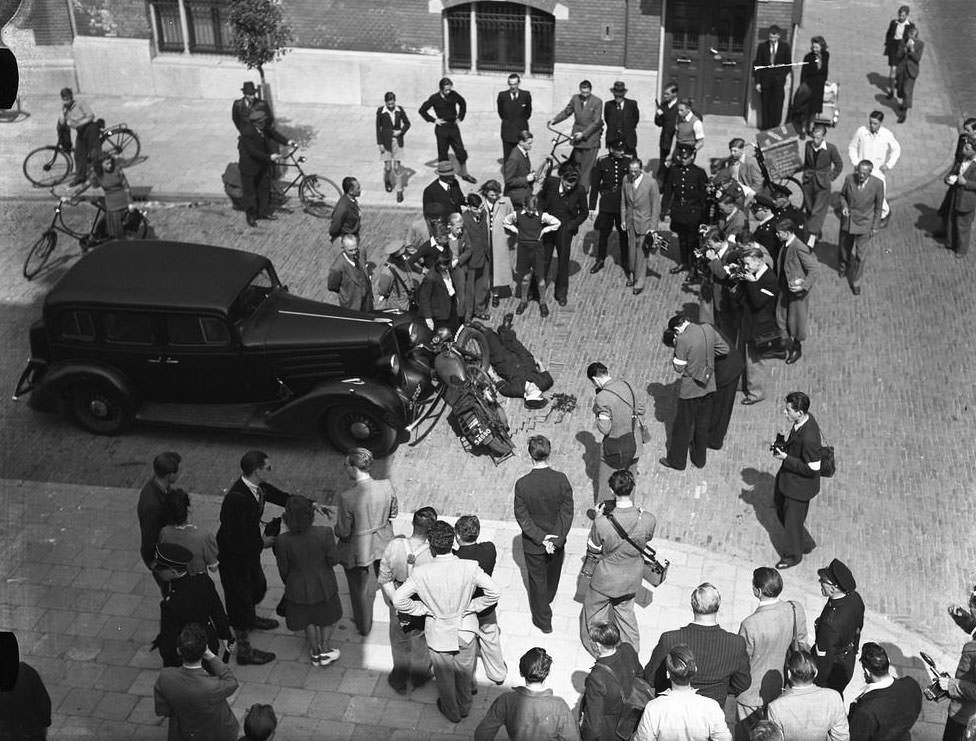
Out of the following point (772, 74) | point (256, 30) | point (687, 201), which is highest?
point (256, 30)

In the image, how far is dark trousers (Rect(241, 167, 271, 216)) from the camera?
696 inches

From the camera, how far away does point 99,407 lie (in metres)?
12.9

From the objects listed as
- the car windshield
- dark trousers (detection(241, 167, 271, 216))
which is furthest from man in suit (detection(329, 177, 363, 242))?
dark trousers (detection(241, 167, 271, 216))

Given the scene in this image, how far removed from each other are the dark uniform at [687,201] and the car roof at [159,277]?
217 inches

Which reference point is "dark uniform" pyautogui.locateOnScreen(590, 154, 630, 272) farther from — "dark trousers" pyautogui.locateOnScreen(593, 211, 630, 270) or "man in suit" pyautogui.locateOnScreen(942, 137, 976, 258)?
"man in suit" pyautogui.locateOnScreen(942, 137, 976, 258)

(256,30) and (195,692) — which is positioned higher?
(256,30)

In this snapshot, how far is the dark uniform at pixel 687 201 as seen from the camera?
15.3m

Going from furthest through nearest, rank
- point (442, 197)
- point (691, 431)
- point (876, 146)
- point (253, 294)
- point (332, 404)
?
1. point (876, 146)
2. point (442, 197)
3. point (253, 294)
4. point (332, 404)
5. point (691, 431)

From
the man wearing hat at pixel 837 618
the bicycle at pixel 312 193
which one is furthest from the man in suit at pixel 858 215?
the man wearing hat at pixel 837 618

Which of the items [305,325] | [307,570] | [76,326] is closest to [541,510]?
[307,570]

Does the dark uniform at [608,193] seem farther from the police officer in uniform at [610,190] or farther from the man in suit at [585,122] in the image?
the man in suit at [585,122]

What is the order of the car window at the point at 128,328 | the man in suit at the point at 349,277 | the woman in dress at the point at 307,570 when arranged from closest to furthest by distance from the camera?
1. the woman in dress at the point at 307,570
2. the car window at the point at 128,328
3. the man in suit at the point at 349,277

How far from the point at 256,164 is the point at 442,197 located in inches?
134

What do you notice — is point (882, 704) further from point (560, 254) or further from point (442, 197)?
point (442, 197)
